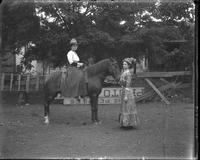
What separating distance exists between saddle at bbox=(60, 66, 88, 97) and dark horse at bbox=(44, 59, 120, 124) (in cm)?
11

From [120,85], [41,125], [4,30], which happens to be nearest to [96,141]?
[120,85]

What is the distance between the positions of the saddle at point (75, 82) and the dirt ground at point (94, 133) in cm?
37

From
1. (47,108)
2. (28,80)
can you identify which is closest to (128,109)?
(47,108)

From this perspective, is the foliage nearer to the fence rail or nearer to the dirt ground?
the fence rail

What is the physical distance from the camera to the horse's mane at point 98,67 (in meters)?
7.40

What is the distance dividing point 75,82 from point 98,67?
829 millimetres

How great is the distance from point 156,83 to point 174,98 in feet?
2.19

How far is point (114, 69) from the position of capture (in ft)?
24.0

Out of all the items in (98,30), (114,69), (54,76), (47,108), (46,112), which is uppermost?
(98,30)

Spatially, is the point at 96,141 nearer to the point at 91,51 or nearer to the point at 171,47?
the point at 91,51

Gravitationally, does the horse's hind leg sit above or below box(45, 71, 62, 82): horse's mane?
below

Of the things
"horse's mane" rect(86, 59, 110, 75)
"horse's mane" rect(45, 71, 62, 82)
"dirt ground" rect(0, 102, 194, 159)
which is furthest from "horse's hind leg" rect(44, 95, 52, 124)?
"horse's mane" rect(86, 59, 110, 75)

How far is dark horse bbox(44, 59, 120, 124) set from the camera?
24.1 feet

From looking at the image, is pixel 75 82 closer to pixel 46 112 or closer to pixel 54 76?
pixel 54 76
